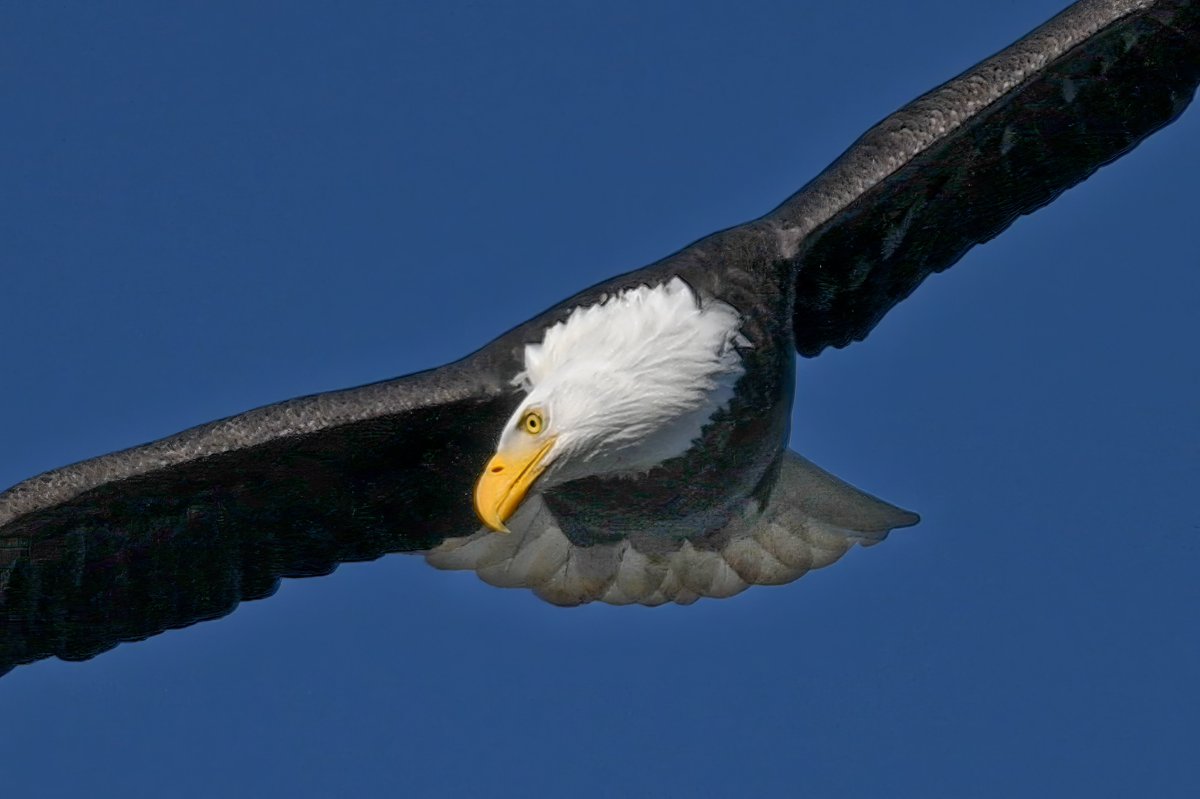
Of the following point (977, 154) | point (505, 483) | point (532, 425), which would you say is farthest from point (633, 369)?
point (977, 154)

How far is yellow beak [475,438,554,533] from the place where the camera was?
40.7 ft

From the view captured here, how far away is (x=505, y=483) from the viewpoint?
12477 millimetres

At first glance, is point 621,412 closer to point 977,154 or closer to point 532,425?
point 532,425

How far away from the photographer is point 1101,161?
13.2 metres

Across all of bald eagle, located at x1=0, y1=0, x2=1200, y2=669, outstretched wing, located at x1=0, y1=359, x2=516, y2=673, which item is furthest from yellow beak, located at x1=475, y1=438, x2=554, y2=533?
outstretched wing, located at x1=0, y1=359, x2=516, y2=673

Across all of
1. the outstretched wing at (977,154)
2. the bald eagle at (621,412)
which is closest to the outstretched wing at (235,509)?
the bald eagle at (621,412)

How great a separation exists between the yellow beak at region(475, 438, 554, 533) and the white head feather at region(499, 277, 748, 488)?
0.06 m

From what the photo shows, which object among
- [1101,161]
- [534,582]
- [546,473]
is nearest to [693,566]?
[534,582]

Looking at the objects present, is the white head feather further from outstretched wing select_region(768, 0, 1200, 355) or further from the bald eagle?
outstretched wing select_region(768, 0, 1200, 355)

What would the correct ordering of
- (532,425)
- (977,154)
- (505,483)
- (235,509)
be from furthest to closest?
(235,509) → (977,154) → (532,425) → (505,483)

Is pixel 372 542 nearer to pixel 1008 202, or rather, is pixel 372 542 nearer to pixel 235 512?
pixel 235 512

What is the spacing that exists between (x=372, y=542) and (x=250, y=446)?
98 centimetres

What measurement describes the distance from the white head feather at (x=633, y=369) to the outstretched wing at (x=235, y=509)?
0.91ft

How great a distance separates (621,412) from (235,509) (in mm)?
1736
